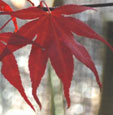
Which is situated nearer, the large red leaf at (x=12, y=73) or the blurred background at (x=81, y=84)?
the large red leaf at (x=12, y=73)

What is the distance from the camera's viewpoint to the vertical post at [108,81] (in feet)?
2.59

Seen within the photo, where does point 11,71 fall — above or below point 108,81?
above

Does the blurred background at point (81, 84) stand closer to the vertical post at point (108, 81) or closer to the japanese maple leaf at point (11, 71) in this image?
the vertical post at point (108, 81)

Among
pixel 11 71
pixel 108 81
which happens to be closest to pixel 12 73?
pixel 11 71

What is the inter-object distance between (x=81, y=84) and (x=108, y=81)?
104mm

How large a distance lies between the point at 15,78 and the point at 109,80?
24.4 inches

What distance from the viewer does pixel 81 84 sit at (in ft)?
2.80

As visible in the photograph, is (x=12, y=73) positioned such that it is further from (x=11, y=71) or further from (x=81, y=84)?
(x=81, y=84)

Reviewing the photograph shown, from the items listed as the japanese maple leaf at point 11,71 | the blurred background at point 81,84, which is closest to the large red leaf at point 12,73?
the japanese maple leaf at point 11,71

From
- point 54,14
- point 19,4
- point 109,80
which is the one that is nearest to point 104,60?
point 109,80

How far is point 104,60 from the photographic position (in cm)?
81

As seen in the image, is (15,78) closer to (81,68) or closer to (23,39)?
(23,39)

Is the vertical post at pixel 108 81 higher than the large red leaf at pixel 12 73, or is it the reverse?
the large red leaf at pixel 12 73

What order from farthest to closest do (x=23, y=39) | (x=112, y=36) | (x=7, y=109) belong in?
(x=7, y=109) → (x=112, y=36) → (x=23, y=39)
